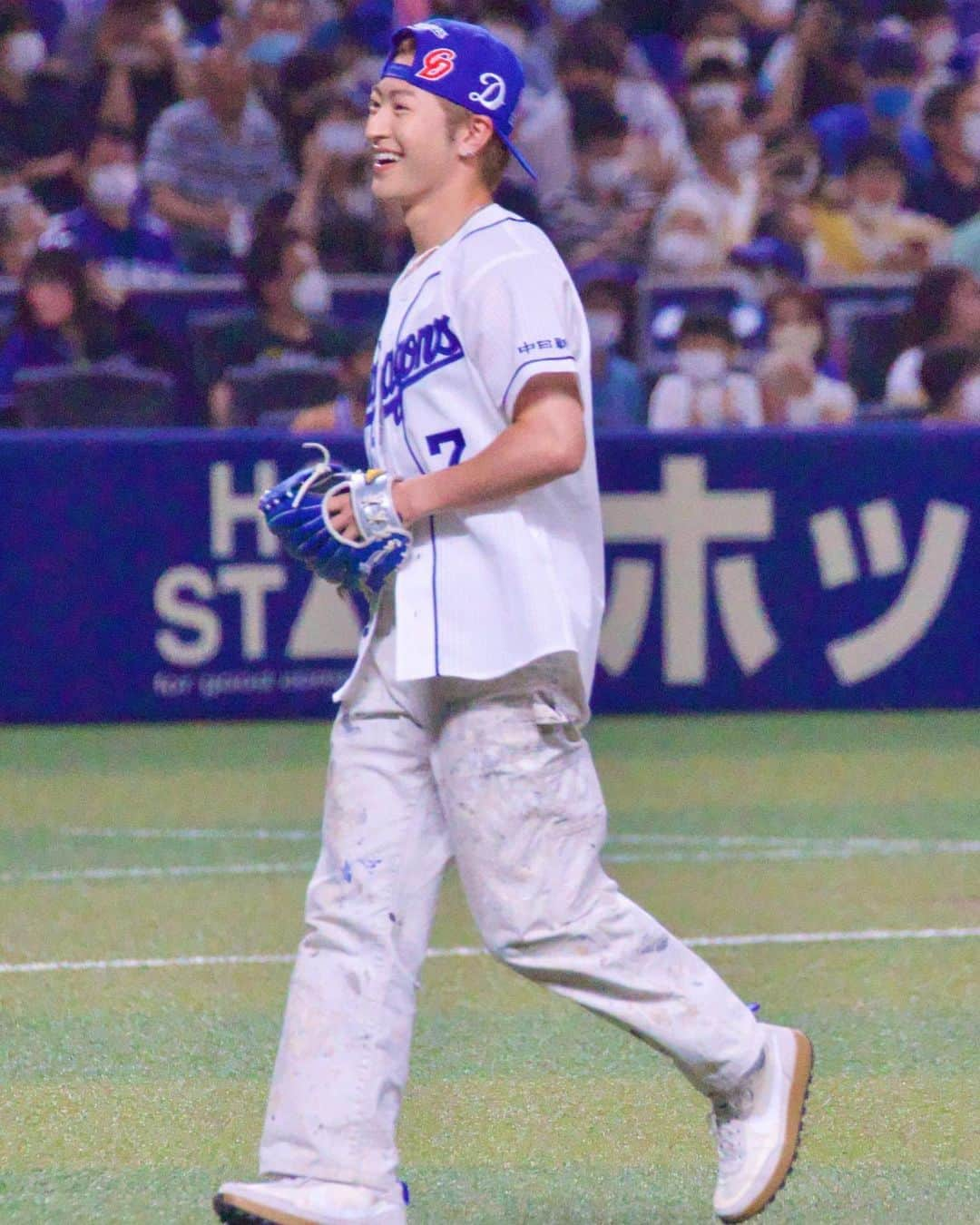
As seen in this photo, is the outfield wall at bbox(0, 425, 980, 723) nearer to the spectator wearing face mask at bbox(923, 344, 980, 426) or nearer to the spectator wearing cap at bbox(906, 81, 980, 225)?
the spectator wearing face mask at bbox(923, 344, 980, 426)

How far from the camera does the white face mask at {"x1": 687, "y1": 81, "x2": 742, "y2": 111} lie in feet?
43.3

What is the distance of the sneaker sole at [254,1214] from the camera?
10.8 ft

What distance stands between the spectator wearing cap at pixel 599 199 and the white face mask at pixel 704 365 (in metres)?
1.70

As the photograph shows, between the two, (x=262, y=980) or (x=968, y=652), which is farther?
(x=968, y=652)

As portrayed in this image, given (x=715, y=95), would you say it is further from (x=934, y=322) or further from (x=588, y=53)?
(x=934, y=322)

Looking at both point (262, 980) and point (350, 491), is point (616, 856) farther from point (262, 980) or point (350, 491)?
point (350, 491)

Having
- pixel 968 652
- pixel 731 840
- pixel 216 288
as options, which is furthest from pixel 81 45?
pixel 731 840

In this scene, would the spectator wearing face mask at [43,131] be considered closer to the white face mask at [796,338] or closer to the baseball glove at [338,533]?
the white face mask at [796,338]

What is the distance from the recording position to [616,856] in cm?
698

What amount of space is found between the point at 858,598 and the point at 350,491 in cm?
678

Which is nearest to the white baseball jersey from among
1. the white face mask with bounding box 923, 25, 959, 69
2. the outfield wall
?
the outfield wall

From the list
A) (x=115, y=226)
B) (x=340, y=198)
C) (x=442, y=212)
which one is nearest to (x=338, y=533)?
(x=442, y=212)

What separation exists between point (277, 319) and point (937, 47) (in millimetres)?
6001

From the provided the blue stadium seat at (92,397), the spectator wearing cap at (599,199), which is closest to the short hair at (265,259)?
the blue stadium seat at (92,397)
